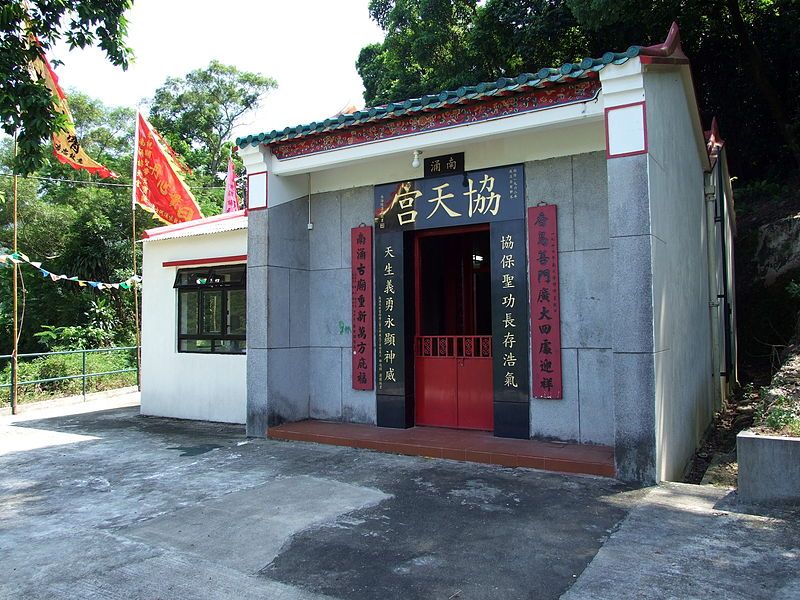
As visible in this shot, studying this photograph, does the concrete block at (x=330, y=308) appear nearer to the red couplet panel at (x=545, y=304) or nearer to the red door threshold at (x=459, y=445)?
the red door threshold at (x=459, y=445)

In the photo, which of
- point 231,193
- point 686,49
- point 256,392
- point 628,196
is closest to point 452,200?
point 628,196

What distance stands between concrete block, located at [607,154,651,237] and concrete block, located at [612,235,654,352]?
0.10m

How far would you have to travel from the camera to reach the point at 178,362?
9.05 meters

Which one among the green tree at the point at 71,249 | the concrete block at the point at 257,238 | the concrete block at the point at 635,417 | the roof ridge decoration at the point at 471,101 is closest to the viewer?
the concrete block at the point at 635,417

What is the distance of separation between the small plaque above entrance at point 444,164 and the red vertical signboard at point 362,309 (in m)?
1.08

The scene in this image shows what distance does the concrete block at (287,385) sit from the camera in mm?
7281

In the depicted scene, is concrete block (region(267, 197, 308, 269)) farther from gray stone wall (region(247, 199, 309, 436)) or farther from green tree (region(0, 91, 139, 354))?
green tree (region(0, 91, 139, 354))

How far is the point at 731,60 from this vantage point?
15484 mm

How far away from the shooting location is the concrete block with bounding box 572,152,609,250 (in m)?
6.04

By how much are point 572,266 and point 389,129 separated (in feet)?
8.35

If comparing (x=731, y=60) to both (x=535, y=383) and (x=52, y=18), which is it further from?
(x=52, y=18)

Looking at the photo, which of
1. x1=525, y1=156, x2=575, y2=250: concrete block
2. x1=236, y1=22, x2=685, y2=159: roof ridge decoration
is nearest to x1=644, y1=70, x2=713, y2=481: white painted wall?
x1=236, y1=22, x2=685, y2=159: roof ridge decoration

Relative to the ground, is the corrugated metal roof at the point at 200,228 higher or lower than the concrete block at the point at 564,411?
higher

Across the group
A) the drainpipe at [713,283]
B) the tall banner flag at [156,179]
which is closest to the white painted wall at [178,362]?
the tall banner flag at [156,179]
